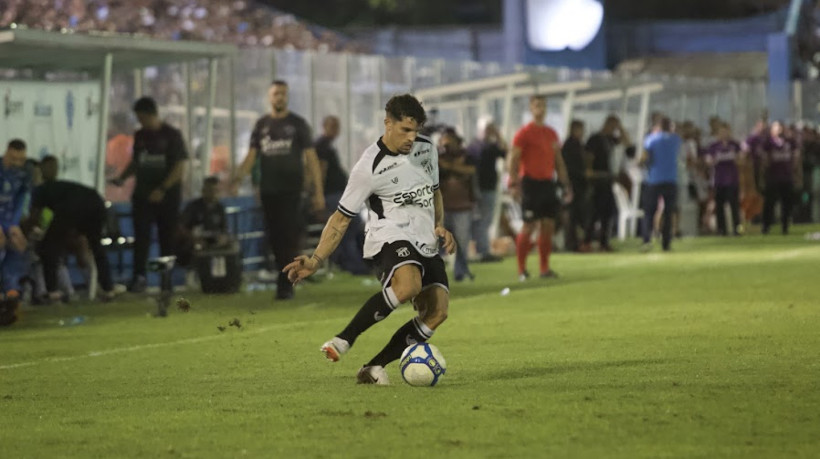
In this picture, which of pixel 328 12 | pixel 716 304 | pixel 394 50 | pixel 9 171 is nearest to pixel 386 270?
pixel 716 304

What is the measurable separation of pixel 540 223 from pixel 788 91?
26.6 metres

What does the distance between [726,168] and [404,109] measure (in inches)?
933

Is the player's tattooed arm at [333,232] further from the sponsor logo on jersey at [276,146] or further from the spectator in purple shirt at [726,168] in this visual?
the spectator in purple shirt at [726,168]

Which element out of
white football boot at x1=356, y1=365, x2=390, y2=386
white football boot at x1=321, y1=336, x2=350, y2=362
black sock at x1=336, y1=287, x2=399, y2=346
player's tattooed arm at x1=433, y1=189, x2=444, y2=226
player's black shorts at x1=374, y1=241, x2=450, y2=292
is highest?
player's tattooed arm at x1=433, y1=189, x2=444, y2=226

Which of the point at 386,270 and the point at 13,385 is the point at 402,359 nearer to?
the point at 386,270

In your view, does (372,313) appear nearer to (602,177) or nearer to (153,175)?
(153,175)

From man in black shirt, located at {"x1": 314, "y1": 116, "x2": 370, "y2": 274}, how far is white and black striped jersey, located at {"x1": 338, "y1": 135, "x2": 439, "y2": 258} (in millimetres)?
13006

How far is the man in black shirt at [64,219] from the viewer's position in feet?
65.1

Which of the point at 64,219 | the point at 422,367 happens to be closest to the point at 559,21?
the point at 64,219

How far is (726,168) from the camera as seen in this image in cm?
3347

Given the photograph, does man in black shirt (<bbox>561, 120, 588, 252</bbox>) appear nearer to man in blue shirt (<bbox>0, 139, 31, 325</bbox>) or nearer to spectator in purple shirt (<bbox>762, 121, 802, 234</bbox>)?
spectator in purple shirt (<bbox>762, 121, 802, 234</bbox>)

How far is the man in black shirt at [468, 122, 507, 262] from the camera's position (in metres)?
27.0

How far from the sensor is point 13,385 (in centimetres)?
1167

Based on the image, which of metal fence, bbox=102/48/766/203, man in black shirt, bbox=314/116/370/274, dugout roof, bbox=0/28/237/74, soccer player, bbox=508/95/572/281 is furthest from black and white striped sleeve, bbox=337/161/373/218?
man in black shirt, bbox=314/116/370/274
